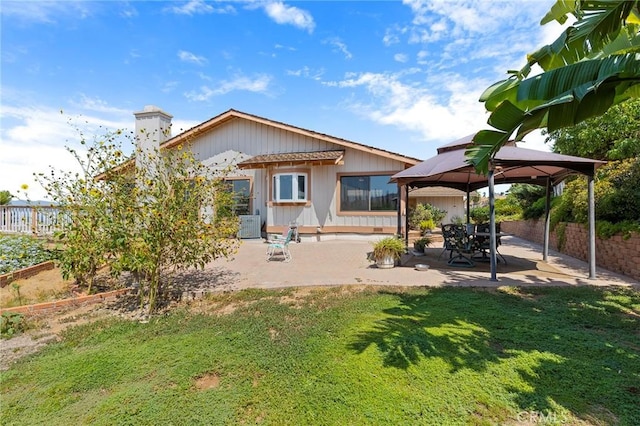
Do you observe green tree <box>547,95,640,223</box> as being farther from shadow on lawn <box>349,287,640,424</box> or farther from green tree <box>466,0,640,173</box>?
shadow on lawn <box>349,287,640,424</box>

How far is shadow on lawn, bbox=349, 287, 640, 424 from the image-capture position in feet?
9.00

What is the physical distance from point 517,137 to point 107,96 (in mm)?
11750

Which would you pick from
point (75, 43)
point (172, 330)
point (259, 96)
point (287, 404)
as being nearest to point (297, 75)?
point (259, 96)

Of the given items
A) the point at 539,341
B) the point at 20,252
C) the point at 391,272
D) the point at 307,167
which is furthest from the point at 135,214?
the point at 307,167

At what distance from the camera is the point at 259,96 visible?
640 inches

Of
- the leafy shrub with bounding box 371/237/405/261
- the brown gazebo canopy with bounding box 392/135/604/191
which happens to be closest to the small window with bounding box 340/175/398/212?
the brown gazebo canopy with bounding box 392/135/604/191

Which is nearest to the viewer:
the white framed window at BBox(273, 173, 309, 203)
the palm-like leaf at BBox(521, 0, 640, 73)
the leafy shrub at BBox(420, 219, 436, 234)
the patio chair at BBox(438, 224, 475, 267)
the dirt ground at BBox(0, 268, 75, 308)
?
the palm-like leaf at BBox(521, 0, 640, 73)

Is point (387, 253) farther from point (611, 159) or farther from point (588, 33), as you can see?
point (611, 159)

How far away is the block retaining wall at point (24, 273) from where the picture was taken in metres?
7.14

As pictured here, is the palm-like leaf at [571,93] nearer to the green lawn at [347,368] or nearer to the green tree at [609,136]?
the green lawn at [347,368]

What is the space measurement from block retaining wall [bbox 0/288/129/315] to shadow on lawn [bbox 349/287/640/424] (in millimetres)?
5623

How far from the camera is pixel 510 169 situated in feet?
29.6

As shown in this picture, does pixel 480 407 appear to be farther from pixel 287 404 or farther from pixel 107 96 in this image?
pixel 107 96

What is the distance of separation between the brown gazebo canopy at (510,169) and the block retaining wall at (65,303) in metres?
7.60
